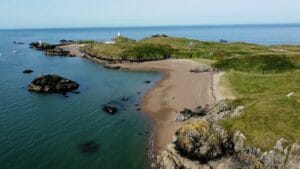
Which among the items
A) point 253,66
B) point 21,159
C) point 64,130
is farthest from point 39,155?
point 253,66

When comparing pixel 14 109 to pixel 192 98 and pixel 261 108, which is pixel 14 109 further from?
pixel 261 108

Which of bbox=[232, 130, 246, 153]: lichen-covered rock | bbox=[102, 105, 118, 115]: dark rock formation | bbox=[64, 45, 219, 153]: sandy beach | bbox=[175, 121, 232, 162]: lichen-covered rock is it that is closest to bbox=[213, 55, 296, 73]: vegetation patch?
bbox=[64, 45, 219, 153]: sandy beach

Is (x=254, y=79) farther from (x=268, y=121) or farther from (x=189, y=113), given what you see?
(x=268, y=121)

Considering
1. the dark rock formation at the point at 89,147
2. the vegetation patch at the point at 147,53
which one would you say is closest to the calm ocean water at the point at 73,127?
the dark rock formation at the point at 89,147

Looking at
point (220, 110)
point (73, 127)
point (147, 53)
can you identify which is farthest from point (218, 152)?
point (147, 53)

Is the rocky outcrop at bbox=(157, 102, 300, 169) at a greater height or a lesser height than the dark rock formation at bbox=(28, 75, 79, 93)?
greater

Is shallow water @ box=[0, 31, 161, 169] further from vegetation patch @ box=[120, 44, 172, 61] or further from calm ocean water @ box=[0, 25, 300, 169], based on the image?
vegetation patch @ box=[120, 44, 172, 61]

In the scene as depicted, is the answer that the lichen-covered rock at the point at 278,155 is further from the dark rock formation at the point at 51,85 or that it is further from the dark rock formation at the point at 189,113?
the dark rock formation at the point at 51,85
